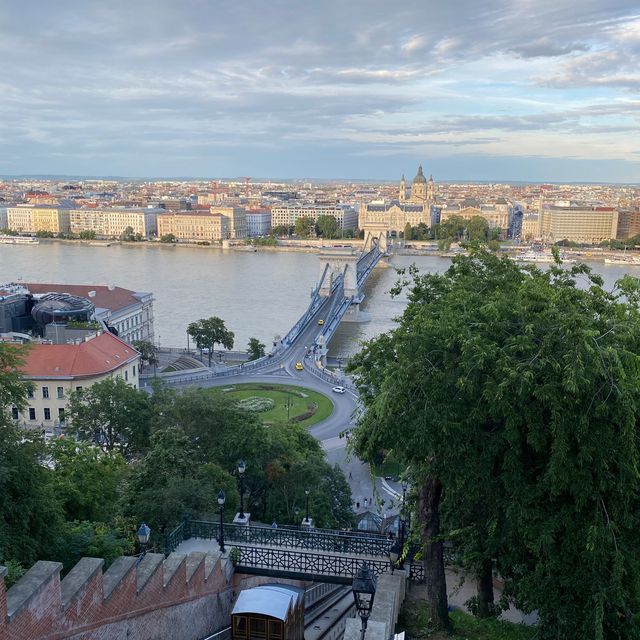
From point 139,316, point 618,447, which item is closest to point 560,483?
point 618,447

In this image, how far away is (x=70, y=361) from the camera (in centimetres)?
2345

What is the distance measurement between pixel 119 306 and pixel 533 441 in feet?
106

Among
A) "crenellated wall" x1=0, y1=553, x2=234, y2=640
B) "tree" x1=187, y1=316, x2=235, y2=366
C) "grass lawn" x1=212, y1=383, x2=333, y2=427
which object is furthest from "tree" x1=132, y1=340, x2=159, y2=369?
"crenellated wall" x1=0, y1=553, x2=234, y2=640

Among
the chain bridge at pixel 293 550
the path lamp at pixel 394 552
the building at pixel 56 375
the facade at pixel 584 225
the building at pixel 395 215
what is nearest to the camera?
the path lamp at pixel 394 552

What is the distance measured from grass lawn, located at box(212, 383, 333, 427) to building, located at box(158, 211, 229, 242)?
78582 millimetres

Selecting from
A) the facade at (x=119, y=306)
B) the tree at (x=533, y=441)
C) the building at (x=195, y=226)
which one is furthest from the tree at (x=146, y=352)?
the building at (x=195, y=226)

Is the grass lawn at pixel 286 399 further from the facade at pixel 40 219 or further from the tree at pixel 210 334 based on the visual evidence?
the facade at pixel 40 219

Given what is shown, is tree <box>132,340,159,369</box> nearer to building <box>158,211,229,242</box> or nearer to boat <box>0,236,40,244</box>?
building <box>158,211,229,242</box>

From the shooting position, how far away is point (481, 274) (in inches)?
340

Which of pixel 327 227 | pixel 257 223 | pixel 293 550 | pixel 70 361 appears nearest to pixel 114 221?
pixel 257 223

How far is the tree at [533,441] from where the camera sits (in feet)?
18.9

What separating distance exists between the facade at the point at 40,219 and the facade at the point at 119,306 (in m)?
81.0

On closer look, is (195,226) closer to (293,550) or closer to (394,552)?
(293,550)

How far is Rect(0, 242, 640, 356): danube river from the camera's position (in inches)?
1797
